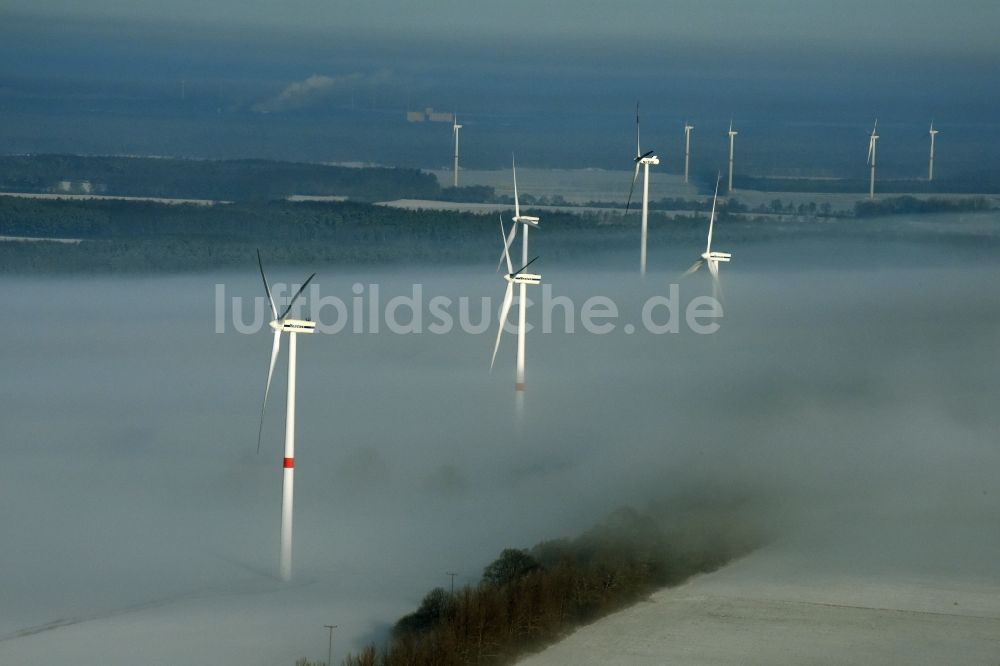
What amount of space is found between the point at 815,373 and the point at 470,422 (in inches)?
1090

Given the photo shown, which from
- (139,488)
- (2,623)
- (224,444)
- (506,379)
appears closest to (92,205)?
(506,379)

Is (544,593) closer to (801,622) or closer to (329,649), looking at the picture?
(329,649)

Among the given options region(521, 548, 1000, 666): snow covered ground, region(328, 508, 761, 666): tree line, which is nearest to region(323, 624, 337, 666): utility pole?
region(328, 508, 761, 666): tree line

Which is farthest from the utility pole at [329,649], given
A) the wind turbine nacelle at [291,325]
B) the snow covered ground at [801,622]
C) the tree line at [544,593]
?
the wind turbine nacelle at [291,325]

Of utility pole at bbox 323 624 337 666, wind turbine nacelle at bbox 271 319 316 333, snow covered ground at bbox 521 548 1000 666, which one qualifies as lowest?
utility pole at bbox 323 624 337 666

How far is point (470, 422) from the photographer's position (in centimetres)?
8600

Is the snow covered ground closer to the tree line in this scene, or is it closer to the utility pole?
the tree line

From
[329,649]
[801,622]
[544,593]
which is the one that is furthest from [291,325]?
[801,622]

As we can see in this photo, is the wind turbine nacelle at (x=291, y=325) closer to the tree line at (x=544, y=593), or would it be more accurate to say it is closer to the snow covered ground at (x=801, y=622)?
the tree line at (x=544, y=593)

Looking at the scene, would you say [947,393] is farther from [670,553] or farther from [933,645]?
[933,645]

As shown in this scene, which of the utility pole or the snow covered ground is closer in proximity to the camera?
the snow covered ground

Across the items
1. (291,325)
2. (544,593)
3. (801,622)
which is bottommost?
(801,622)

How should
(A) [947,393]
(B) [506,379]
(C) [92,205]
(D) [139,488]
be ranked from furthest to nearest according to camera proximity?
(C) [92,205]
(B) [506,379]
(A) [947,393]
(D) [139,488]

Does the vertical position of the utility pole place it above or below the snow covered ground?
below
